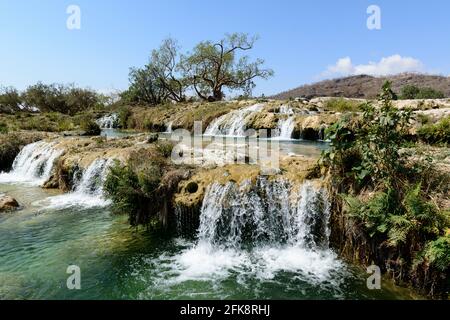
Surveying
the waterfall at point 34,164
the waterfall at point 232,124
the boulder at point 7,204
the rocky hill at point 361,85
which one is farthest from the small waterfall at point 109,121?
the rocky hill at point 361,85

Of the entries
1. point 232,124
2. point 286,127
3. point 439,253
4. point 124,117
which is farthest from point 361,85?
point 439,253

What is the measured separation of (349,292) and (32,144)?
59.3ft

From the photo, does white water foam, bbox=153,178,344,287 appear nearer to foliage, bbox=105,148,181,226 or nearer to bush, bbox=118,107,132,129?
foliage, bbox=105,148,181,226

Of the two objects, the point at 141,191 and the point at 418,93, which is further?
the point at 418,93

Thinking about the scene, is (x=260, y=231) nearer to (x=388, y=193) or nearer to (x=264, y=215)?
(x=264, y=215)

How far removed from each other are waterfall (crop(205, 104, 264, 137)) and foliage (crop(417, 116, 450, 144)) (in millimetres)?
10973

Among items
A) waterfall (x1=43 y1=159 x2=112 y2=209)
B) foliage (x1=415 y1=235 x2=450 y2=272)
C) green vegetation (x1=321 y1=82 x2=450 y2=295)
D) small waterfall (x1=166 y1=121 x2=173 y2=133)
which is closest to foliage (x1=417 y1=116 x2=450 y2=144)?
green vegetation (x1=321 y1=82 x2=450 y2=295)

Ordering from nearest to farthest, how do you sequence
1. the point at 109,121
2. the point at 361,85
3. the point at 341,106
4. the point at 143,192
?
the point at 143,192 → the point at 341,106 → the point at 109,121 → the point at 361,85

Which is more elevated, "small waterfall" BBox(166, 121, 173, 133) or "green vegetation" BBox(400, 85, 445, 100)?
"green vegetation" BBox(400, 85, 445, 100)

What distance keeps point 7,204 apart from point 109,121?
23721 millimetres

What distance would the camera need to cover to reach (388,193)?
658 cm

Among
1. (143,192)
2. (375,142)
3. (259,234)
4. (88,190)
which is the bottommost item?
(259,234)

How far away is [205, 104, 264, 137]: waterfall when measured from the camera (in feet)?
73.5

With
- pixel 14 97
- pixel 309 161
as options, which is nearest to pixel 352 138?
pixel 309 161
